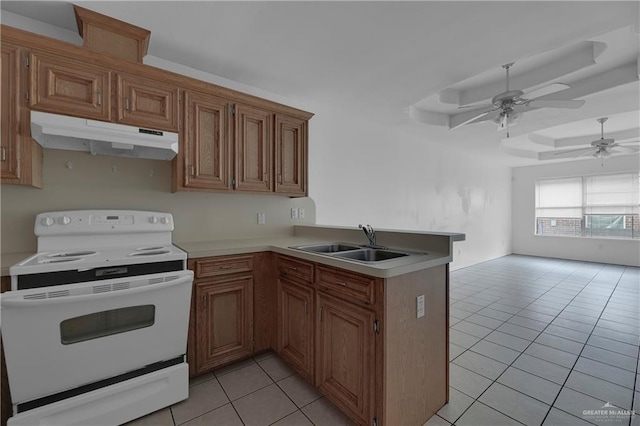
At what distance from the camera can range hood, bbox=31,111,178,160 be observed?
5.29 feet

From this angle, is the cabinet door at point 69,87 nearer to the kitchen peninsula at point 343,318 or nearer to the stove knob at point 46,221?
the stove knob at point 46,221

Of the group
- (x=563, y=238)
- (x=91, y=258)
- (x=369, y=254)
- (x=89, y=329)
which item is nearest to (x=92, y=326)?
(x=89, y=329)

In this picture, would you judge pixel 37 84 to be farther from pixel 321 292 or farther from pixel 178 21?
pixel 321 292

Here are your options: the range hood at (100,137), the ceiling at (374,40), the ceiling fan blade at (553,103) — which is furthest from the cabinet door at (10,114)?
the ceiling fan blade at (553,103)

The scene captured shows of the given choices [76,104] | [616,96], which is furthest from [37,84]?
[616,96]

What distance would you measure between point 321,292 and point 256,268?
2.27ft

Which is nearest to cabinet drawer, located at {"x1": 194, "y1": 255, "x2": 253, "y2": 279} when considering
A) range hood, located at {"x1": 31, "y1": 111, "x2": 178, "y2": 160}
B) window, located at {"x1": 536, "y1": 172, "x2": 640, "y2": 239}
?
range hood, located at {"x1": 31, "y1": 111, "x2": 178, "y2": 160}

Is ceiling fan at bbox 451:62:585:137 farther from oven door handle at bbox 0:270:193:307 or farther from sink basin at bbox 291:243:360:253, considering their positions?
oven door handle at bbox 0:270:193:307

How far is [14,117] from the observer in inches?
63.1

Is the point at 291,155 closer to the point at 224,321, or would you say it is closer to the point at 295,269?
the point at 295,269

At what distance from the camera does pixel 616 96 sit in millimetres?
3074

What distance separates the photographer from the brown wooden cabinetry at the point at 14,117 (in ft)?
5.19

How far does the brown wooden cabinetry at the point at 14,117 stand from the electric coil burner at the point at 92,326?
0.32 m

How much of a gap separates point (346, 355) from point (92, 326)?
1.39 metres
